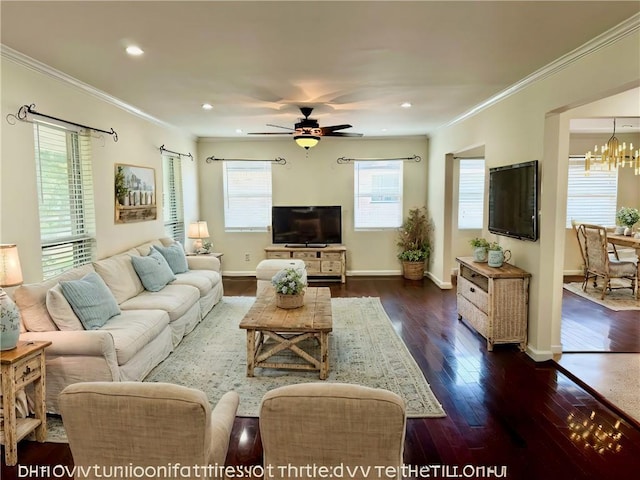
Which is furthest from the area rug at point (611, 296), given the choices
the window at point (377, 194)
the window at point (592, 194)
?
the window at point (377, 194)

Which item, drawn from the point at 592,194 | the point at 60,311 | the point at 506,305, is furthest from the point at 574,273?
the point at 60,311

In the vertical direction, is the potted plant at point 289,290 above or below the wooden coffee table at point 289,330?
above

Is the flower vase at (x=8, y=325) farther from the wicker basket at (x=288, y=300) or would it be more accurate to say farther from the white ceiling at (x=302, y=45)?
the wicker basket at (x=288, y=300)

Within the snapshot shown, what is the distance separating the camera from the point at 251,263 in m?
7.69

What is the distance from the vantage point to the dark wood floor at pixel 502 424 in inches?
91.1

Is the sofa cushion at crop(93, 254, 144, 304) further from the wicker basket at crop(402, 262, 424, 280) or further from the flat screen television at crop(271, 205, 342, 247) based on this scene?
the wicker basket at crop(402, 262, 424, 280)

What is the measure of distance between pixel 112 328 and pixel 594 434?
138 inches

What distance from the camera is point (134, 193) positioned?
195 inches

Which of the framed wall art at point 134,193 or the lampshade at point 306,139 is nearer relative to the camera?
the framed wall art at point 134,193

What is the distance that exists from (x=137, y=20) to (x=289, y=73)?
1336 millimetres

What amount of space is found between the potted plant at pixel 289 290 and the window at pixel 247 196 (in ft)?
13.0

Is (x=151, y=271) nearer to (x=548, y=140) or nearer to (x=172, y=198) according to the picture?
(x=172, y=198)

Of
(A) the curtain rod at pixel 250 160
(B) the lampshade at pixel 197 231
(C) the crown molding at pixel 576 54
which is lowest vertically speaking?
(B) the lampshade at pixel 197 231

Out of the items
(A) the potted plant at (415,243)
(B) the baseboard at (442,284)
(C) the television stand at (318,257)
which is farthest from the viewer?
(A) the potted plant at (415,243)
